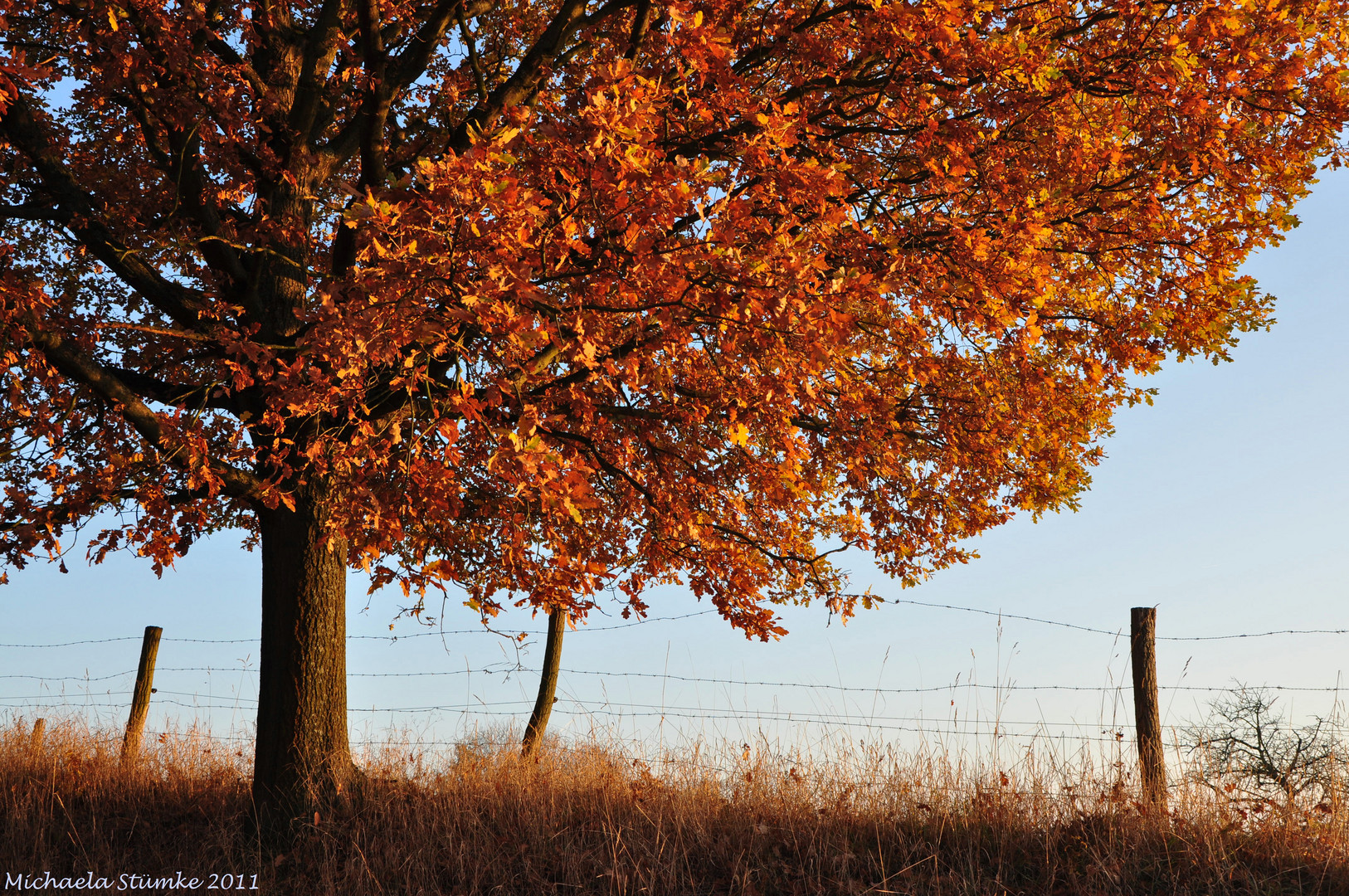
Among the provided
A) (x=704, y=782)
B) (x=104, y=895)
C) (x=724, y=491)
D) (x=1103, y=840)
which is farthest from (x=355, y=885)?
(x=1103, y=840)

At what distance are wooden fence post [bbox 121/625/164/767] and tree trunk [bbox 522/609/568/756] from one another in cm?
449

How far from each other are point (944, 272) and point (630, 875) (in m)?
4.36

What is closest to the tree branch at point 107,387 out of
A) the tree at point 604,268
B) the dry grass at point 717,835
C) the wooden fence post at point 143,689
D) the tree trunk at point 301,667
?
the tree at point 604,268

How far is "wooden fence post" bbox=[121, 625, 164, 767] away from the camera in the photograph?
35.4 feet

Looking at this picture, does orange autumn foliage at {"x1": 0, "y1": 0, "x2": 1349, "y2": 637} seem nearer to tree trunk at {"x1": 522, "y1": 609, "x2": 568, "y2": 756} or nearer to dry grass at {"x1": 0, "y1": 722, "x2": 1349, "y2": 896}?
dry grass at {"x1": 0, "y1": 722, "x2": 1349, "y2": 896}

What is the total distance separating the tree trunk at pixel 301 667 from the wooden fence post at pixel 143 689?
442cm

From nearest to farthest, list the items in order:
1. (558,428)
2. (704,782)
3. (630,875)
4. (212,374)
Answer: (630,875) → (704,782) → (558,428) → (212,374)

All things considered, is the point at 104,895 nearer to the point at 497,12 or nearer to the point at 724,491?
the point at 724,491

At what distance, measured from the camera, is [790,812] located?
6.57m

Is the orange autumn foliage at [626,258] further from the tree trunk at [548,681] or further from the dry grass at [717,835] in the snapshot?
the tree trunk at [548,681]

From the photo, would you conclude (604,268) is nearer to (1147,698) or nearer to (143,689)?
(1147,698)

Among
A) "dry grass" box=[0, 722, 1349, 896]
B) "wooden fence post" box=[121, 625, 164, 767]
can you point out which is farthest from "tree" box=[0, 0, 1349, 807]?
"wooden fence post" box=[121, 625, 164, 767]

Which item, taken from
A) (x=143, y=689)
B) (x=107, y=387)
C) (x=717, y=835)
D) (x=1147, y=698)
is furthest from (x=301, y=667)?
(x=1147, y=698)

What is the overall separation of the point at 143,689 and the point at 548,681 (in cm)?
479
